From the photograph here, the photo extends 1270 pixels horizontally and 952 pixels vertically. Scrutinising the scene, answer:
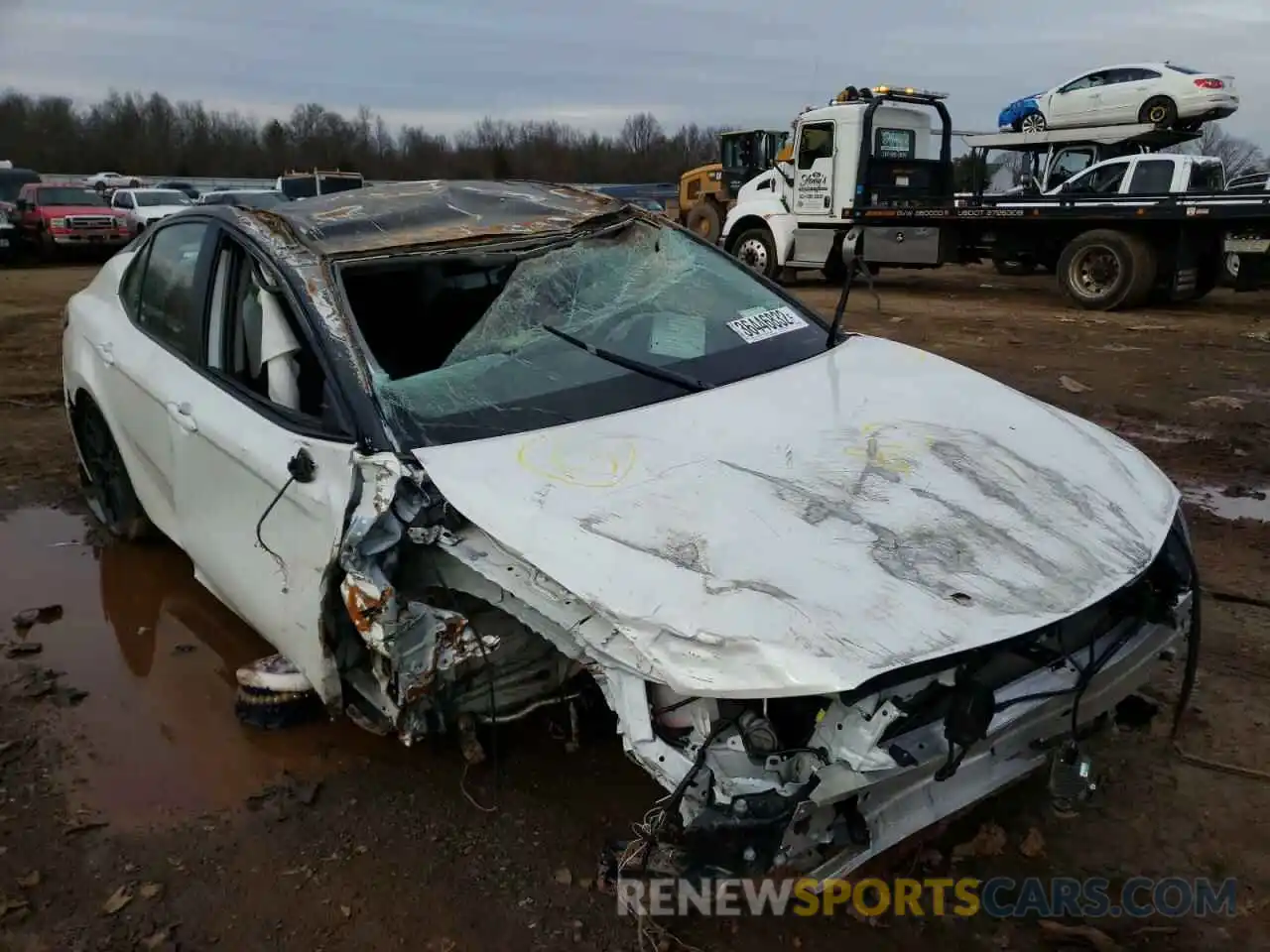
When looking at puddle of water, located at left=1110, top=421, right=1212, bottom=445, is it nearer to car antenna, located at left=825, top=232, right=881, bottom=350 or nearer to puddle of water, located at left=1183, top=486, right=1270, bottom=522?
puddle of water, located at left=1183, top=486, right=1270, bottom=522

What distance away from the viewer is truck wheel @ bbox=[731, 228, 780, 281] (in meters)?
16.2

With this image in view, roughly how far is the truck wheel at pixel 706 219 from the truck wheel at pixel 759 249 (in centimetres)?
284

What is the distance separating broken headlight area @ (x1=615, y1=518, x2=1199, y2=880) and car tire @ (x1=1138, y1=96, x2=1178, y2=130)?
1633cm

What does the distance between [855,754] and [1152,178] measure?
14.4m

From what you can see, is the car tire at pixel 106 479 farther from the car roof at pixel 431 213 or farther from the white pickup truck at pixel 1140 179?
the white pickup truck at pixel 1140 179

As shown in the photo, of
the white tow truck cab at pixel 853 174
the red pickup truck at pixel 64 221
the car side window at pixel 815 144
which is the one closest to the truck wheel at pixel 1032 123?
the white tow truck cab at pixel 853 174

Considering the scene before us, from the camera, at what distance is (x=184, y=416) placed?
3.34m

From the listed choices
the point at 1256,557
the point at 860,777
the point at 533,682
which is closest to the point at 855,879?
the point at 860,777

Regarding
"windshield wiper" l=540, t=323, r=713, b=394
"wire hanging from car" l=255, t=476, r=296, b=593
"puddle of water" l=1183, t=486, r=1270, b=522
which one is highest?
"windshield wiper" l=540, t=323, r=713, b=394

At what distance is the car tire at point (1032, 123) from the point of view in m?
17.1

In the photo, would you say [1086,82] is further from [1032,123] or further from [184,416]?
[184,416]

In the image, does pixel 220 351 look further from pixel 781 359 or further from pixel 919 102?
pixel 919 102

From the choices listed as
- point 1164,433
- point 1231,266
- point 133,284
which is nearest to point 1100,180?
point 1231,266

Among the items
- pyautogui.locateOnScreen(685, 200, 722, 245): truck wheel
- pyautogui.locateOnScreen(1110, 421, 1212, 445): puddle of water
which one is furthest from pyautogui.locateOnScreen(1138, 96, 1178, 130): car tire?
pyautogui.locateOnScreen(1110, 421, 1212, 445): puddle of water
